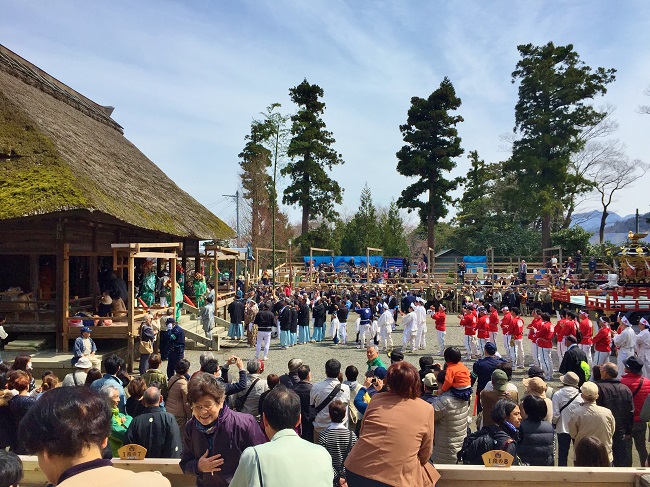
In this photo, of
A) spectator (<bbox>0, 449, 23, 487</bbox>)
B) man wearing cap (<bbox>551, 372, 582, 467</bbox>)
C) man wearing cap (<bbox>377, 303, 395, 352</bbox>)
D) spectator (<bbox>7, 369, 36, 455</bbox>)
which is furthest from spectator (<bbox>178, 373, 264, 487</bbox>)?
man wearing cap (<bbox>377, 303, 395, 352</bbox>)

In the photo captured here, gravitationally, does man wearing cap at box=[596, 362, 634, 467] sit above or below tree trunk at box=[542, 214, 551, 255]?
below

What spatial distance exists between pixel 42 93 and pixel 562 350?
1986cm

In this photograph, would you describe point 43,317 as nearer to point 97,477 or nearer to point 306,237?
point 97,477

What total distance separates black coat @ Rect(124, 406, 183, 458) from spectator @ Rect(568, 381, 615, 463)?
4196 mm

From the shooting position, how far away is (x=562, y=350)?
13172 millimetres

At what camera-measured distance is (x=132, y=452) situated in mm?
4207

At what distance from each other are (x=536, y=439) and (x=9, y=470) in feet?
14.1

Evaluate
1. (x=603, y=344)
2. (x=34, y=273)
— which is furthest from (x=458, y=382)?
(x=34, y=273)

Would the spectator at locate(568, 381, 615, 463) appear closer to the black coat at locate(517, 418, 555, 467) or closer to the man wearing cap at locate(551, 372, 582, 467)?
the man wearing cap at locate(551, 372, 582, 467)

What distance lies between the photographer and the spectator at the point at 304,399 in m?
5.70

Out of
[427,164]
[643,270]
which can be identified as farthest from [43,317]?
[427,164]

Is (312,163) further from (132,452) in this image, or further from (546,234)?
(132,452)

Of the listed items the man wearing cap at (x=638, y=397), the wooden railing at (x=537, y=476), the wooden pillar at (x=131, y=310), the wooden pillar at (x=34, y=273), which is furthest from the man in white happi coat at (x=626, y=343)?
the wooden pillar at (x=34, y=273)

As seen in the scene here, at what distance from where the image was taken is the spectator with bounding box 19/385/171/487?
1998 mm
